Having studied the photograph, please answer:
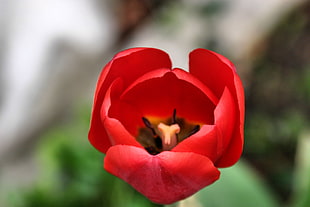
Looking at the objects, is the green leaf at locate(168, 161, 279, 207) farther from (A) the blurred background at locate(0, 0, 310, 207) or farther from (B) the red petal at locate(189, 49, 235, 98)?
(B) the red petal at locate(189, 49, 235, 98)

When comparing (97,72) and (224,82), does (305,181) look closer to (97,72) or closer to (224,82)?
(224,82)

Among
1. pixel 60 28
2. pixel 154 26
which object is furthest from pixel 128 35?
pixel 60 28

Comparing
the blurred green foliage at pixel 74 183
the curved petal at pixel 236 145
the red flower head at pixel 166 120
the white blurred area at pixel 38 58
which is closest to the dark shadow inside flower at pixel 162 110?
the red flower head at pixel 166 120

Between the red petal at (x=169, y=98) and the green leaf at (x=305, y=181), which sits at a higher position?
the red petal at (x=169, y=98)

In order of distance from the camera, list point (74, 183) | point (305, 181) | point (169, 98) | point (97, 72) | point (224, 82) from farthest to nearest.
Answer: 1. point (97, 72)
2. point (74, 183)
3. point (305, 181)
4. point (169, 98)
5. point (224, 82)

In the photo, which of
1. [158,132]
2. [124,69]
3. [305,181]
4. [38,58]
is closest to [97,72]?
[38,58]

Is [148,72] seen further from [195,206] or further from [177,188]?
[195,206]

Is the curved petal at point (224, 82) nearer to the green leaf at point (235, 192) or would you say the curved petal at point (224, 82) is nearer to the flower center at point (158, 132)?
the flower center at point (158, 132)
